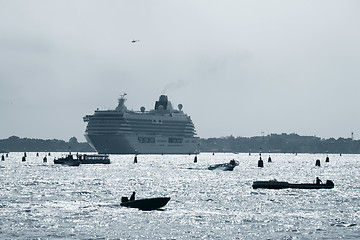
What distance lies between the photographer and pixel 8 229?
52.0m

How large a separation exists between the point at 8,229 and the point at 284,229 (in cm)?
1753

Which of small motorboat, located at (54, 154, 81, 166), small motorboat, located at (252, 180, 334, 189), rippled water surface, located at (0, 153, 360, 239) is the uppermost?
small motorboat, located at (54, 154, 81, 166)

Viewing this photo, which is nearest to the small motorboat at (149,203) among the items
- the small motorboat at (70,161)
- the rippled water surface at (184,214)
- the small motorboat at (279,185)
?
the rippled water surface at (184,214)

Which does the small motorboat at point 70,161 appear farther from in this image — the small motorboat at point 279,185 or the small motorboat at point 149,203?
the small motorboat at point 149,203

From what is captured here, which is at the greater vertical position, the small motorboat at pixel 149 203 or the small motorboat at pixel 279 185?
the small motorboat at pixel 279 185

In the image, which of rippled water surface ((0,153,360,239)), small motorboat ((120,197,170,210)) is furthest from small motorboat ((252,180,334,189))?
small motorboat ((120,197,170,210))

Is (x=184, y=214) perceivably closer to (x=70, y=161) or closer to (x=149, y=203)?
(x=149, y=203)

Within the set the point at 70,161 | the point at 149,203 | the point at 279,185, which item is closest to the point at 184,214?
the point at 149,203

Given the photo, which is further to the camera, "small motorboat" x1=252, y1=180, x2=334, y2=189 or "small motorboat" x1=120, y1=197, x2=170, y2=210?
"small motorboat" x1=252, y1=180, x2=334, y2=189

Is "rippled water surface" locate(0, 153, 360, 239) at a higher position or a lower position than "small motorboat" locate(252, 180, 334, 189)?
lower

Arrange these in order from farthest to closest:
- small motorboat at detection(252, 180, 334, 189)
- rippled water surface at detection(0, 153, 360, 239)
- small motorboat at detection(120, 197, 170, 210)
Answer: small motorboat at detection(252, 180, 334, 189)
small motorboat at detection(120, 197, 170, 210)
rippled water surface at detection(0, 153, 360, 239)

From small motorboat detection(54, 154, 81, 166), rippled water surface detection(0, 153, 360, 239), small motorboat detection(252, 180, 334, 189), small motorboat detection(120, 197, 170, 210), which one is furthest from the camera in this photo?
small motorboat detection(54, 154, 81, 166)

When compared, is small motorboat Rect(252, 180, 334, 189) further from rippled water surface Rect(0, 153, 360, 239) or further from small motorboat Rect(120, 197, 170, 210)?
small motorboat Rect(120, 197, 170, 210)

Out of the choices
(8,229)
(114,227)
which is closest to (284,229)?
(114,227)
